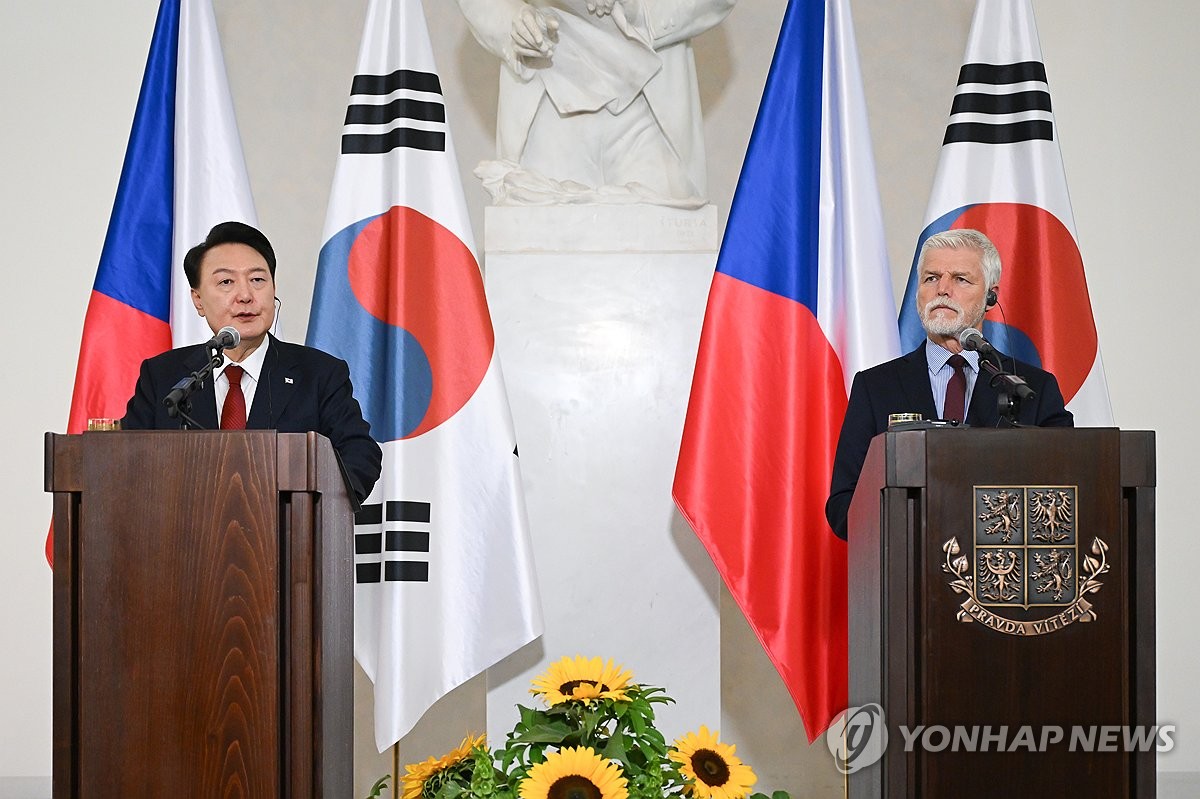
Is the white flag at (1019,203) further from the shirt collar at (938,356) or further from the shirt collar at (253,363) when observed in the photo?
the shirt collar at (253,363)

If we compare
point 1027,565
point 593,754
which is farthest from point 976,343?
point 593,754

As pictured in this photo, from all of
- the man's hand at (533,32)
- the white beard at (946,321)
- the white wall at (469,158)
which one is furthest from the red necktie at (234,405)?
the white wall at (469,158)

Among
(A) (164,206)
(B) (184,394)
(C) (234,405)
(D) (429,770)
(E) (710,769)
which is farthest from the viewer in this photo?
(A) (164,206)

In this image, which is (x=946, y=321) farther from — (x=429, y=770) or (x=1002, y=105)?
(x=429, y=770)

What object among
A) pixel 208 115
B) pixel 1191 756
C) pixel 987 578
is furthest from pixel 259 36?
pixel 1191 756

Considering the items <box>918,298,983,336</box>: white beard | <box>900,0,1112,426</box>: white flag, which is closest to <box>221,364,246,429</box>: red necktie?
<box>918,298,983,336</box>: white beard

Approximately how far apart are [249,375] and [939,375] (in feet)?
4.75

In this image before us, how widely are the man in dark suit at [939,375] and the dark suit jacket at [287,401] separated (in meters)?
0.98

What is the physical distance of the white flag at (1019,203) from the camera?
11.9 ft

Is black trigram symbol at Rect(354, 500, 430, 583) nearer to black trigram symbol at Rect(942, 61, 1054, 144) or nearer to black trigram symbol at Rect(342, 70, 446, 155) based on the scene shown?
black trigram symbol at Rect(342, 70, 446, 155)

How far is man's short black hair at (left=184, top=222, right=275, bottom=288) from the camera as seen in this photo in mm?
2918

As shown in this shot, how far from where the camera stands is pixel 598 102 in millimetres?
3787

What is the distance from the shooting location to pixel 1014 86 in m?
3.77

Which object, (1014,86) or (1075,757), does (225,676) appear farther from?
(1014,86)
